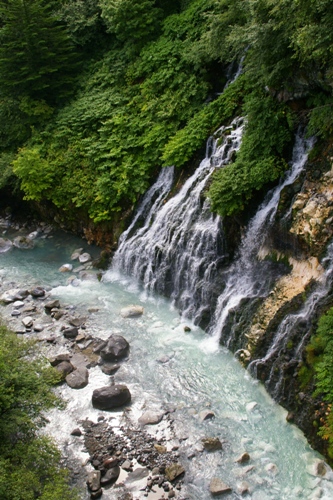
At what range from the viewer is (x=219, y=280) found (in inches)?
457

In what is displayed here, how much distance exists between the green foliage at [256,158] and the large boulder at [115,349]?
4307mm

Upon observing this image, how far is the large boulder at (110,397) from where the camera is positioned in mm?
9305

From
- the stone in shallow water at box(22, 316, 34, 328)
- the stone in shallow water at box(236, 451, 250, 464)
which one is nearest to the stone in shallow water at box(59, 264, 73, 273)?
the stone in shallow water at box(22, 316, 34, 328)

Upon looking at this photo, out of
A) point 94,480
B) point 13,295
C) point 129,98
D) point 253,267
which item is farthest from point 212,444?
point 129,98

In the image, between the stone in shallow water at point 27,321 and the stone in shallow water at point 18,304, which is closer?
the stone in shallow water at point 27,321

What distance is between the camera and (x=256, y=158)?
Answer: 10867mm

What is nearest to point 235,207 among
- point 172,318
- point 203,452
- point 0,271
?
point 172,318

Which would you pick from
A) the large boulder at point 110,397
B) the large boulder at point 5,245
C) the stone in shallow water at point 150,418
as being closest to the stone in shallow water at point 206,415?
the stone in shallow water at point 150,418

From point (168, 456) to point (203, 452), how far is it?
2.28 feet

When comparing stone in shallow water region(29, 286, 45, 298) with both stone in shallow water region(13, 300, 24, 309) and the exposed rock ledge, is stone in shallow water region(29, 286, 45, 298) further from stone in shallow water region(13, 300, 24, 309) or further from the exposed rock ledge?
the exposed rock ledge

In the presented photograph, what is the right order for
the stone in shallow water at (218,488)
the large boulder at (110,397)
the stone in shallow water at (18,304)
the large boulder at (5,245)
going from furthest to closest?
1. the large boulder at (5,245)
2. the stone in shallow water at (18,304)
3. the large boulder at (110,397)
4. the stone in shallow water at (218,488)

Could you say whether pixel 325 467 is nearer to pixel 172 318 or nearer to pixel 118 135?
pixel 172 318

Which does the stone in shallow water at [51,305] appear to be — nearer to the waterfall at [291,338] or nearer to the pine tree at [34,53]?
the waterfall at [291,338]

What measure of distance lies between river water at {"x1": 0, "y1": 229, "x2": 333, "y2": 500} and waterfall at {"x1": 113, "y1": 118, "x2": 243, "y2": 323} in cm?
56
